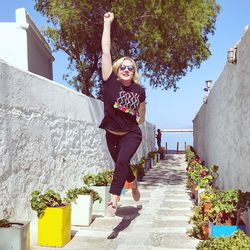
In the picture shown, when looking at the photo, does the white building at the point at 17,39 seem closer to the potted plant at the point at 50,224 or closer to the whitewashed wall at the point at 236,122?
the whitewashed wall at the point at 236,122

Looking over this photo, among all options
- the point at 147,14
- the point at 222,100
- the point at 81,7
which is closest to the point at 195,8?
the point at 147,14

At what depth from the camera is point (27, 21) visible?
11539 mm

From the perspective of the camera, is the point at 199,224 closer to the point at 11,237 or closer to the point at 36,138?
the point at 11,237

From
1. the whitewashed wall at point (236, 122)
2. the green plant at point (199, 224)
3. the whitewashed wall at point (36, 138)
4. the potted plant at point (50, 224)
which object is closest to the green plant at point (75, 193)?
the whitewashed wall at point (36, 138)

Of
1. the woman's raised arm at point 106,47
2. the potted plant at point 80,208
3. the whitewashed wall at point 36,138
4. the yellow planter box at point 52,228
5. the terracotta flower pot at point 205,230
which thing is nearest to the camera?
the woman's raised arm at point 106,47

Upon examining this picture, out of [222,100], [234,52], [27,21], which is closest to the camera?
[234,52]

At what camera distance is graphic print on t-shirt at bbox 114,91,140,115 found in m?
4.29

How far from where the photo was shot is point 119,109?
4297 mm

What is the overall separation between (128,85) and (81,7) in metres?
9.71

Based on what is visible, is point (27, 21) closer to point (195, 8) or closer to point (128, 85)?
point (195, 8)

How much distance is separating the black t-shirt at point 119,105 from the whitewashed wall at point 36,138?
120 cm

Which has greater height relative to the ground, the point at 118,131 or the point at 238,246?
the point at 118,131

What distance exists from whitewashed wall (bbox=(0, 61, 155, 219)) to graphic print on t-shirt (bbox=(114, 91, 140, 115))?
1356 mm

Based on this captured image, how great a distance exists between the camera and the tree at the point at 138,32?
40.5ft
